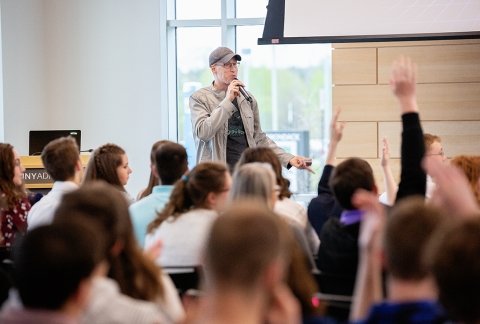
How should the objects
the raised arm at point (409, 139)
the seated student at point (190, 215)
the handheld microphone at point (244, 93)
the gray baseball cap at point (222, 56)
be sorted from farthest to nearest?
the gray baseball cap at point (222, 56) < the handheld microphone at point (244, 93) < the seated student at point (190, 215) < the raised arm at point (409, 139)

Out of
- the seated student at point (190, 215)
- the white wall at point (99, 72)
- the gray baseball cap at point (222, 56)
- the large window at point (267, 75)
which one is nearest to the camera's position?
the seated student at point (190, 215)

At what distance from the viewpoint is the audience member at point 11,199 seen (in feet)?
13.9

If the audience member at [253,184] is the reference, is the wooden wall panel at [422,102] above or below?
above

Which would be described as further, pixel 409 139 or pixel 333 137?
pixel 333 137

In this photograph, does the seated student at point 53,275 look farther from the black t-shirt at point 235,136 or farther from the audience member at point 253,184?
the black t-shirt at point 235,136

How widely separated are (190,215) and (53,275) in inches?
66.6

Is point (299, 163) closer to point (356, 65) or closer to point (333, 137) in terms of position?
point (333, 137)

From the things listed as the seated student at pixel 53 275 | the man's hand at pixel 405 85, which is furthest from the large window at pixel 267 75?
the seated student at pixel 53 275

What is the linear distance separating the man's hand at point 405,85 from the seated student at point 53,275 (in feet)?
5.21

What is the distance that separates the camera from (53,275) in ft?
5.28

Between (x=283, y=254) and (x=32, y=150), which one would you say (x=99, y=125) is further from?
(x=283, y=254)

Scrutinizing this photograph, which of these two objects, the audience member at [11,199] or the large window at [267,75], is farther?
the large window at [267,75]

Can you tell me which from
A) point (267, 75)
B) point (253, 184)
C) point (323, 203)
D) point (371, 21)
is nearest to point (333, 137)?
point (323, 203)

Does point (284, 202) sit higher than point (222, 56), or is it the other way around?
point (222, 56)
